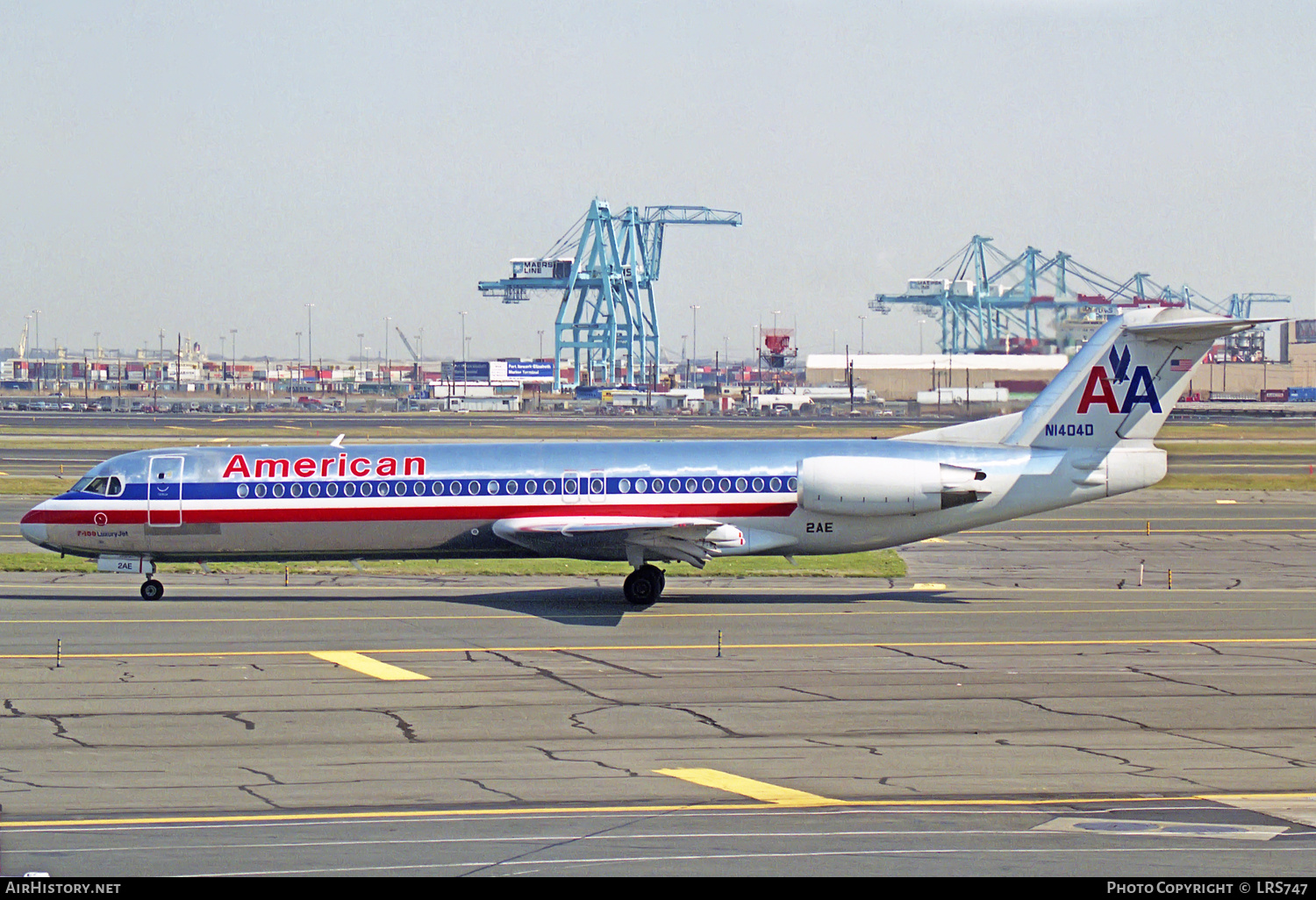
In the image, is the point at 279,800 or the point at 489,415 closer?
the point at 279,800

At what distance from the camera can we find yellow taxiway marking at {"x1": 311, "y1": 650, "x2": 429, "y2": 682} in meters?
22.5

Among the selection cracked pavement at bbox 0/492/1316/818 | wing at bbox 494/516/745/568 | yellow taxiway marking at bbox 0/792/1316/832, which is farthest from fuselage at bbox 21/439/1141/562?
yellow taxiway marking at bbox 0/792/1316/832

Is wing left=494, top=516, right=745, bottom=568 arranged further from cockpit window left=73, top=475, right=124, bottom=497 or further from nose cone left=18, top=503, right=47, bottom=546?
nose cone left=18, top=503, right=47, bottom=546

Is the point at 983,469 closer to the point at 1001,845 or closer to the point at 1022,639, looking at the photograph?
the point at 1022,639

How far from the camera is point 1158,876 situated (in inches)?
455

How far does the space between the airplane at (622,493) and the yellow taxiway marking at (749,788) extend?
14121 mm

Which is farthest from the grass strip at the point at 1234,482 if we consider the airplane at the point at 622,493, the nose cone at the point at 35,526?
the nose cone at the point at 35,526

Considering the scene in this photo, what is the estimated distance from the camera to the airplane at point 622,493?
1217 inches

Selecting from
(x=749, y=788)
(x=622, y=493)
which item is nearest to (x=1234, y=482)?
(x=622, y=493)

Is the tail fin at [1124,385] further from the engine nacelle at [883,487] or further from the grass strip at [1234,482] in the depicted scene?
the grass strip at [1234,482]

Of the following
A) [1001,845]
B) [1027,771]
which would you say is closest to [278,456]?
[1027,771]

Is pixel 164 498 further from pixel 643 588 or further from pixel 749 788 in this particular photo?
pixel 749 788

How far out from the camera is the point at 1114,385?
31.5m

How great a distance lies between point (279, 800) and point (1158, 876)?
9449 mm
